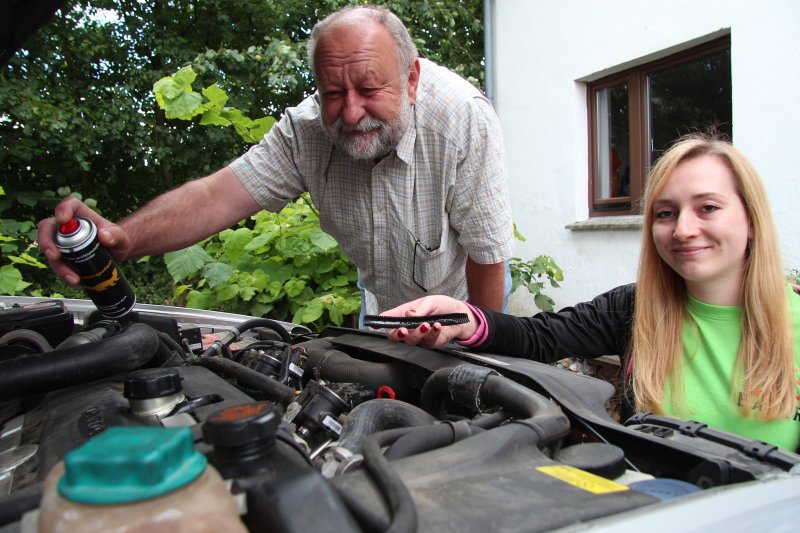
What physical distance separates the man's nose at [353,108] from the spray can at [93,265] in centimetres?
85

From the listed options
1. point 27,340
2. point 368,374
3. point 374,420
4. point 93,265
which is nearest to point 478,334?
point 368,374

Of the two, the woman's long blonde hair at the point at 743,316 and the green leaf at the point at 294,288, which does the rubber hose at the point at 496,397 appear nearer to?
the woman's long blonde hair at the point at 743,316

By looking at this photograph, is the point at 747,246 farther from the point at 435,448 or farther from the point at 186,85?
the point at 186,85

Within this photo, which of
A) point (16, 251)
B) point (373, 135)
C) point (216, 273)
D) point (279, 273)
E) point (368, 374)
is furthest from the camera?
point (16, 251)

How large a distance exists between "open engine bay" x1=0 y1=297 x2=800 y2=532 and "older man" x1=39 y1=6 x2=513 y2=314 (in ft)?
2.46

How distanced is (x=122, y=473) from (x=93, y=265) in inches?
37.1

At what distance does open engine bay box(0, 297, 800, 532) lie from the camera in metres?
0.60

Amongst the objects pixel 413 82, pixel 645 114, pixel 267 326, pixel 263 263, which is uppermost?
pixel 645 114

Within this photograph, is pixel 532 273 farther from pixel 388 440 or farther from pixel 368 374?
pixel 388 440

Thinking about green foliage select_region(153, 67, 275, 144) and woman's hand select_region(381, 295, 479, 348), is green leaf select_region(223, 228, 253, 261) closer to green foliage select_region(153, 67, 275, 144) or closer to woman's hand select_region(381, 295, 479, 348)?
green foliage select_region(153, 67, 275, 144)

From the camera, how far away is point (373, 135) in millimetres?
1941

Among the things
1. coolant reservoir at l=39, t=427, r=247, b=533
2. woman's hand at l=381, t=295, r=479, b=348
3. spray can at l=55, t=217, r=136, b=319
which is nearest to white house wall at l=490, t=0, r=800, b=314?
woman's hand at l=381, t=295, r=479, b=348

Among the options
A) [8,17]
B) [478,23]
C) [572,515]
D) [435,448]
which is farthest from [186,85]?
[478,23]

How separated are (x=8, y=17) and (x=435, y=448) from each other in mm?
1207
